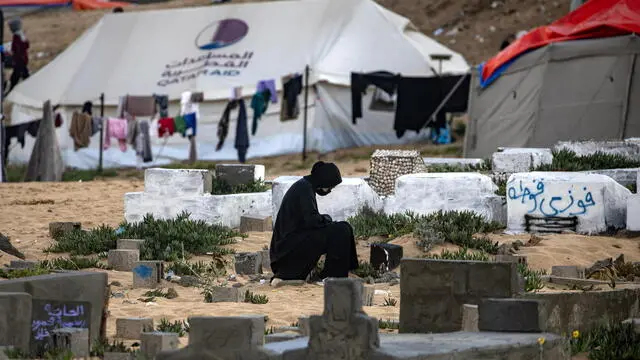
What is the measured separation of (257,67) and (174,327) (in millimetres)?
17707

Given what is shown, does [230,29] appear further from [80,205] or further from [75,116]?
[80,205]

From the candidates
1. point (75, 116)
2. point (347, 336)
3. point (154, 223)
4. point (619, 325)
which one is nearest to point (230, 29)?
point (75, 116)

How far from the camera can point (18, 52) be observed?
91.1ft

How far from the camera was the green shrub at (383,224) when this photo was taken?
1255cm

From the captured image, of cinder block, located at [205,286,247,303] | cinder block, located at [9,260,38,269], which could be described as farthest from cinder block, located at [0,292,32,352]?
cinder block, located at [9,260,38,269]

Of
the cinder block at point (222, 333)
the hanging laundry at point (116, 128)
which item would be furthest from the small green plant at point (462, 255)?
the hanging laundry at point (116, 128)

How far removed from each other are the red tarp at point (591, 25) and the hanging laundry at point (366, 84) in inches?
138

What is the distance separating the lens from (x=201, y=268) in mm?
11266

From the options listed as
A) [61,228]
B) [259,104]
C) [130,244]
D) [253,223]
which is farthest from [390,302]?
[259,104]

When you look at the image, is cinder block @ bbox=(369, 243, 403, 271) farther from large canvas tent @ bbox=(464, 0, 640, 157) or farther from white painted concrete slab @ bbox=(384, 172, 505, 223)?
large canvas tent @ bbox=(464, 0, 640, 157)

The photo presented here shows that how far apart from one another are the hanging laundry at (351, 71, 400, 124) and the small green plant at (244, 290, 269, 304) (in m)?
13.9

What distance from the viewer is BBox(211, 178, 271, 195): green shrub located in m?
14.2

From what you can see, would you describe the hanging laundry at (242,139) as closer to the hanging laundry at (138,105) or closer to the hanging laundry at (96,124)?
the hanging laundry at (138,105)

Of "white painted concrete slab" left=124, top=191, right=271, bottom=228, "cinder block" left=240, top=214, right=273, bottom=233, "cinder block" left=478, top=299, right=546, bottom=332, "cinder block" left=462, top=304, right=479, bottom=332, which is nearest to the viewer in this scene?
"cinder block" left=478, top=299, right=546, bottom=332
